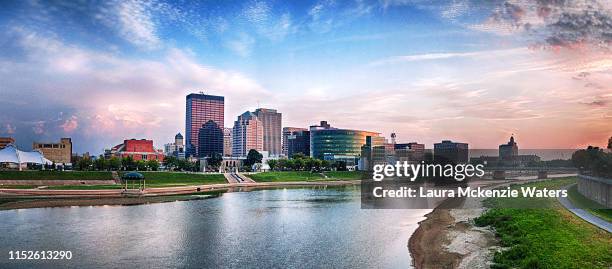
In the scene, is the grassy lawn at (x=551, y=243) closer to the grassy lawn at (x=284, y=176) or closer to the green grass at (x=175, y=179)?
the green grass at (x=175, y=179)

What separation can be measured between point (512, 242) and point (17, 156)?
13584 cm

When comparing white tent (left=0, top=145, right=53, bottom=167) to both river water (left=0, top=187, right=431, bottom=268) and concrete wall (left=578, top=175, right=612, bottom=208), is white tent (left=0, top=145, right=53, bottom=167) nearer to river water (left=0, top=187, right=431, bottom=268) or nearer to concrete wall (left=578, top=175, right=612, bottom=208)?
river water (left=0, top=187, right=431, bottom=268)

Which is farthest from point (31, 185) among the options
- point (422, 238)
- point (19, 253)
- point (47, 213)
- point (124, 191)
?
point (422, 238)

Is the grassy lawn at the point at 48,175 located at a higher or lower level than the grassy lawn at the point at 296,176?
higher

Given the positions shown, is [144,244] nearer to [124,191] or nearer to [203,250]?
[203,250]

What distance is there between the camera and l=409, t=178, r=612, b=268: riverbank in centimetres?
3102

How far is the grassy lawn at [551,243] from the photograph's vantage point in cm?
2989

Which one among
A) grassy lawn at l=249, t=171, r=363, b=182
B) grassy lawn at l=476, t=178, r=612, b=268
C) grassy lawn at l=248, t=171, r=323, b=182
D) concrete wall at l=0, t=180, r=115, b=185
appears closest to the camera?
grassy lawn at l=476, t=178, r=612, b=268

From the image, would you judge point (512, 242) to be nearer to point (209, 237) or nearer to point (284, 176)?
point (209, 237)

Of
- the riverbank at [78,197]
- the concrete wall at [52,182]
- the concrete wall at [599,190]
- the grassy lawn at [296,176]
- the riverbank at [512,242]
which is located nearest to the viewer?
the riverbank at [512,242]

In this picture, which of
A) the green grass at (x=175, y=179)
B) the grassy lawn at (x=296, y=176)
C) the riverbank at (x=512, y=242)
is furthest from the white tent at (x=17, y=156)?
the riverbank at (x=512, y=242)

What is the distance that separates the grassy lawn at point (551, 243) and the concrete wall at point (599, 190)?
2354cm

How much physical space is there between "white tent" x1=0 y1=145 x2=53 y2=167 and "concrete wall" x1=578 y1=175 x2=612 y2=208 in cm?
13991

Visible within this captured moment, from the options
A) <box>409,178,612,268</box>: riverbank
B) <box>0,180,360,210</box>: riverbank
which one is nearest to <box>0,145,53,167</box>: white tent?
<box>0,180,360,210</box>: riverbank
